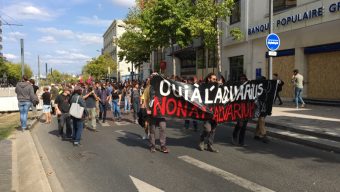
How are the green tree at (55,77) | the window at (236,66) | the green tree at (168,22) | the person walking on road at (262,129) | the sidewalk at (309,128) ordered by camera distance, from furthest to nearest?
the green tree at (55,77), the window at (236,66), the green tree at (168,22), the person walking on road at (262,129), the sidewalk at (309,128)

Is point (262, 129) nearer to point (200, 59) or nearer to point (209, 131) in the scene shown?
point (209, 131)

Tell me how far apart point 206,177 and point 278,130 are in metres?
5.45

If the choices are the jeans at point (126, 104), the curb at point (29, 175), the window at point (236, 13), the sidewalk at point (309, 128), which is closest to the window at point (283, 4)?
the window at point (236, 13)

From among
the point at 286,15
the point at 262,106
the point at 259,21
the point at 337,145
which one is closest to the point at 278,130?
the point at 262,106

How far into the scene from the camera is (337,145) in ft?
28.6

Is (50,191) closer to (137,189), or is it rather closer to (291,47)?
(137,189)

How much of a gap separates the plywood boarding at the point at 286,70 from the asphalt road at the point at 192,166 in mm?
11345

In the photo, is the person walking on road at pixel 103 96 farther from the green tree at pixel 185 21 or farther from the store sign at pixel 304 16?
the store sign at pixel 304 16

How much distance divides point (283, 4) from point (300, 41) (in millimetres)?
2535

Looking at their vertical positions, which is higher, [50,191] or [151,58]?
[151,58]

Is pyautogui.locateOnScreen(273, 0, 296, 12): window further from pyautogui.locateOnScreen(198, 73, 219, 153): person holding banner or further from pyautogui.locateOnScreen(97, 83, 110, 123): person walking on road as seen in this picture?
pyautogui.locateOnScreen(198, 73, 219, 153): person holding banner

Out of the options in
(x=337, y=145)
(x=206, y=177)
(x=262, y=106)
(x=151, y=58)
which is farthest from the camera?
(x=151, y=58)

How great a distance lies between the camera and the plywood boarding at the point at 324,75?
17672 mm

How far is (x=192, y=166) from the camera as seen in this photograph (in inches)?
290
